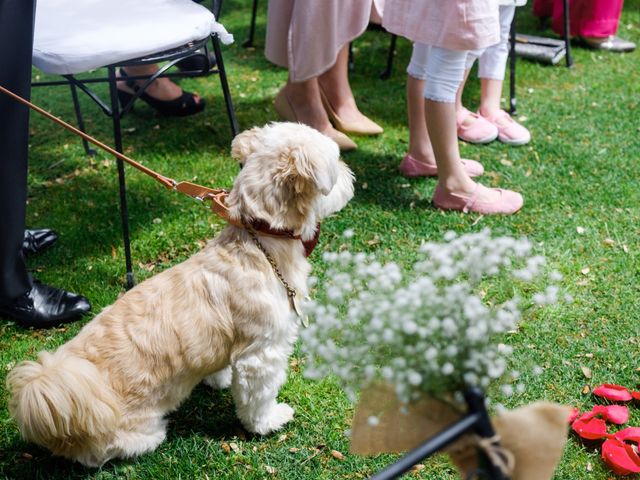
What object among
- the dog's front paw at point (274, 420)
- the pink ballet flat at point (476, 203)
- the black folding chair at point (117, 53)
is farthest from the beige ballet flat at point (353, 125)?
the dog's front paw at point (274, 420)

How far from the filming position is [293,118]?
468 cm

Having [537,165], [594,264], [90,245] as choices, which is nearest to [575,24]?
[537,165]

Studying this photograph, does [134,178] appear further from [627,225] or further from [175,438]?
[627,225]

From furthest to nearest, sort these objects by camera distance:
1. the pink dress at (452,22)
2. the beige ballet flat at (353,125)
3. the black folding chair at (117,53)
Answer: the beige ballet flat at (353,125) < the pink dress at (452,22) < the black folding chair at (117,53)

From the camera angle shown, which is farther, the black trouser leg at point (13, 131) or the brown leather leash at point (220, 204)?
the black trouser leg at point (13, 131)

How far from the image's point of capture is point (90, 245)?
12.2 feet

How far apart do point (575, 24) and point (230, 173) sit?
14.1ft

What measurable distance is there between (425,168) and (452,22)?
1.08 m

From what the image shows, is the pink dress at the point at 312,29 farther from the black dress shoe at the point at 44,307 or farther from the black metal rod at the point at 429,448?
the black metal rod at the point at 429,448

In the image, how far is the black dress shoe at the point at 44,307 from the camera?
120 inches

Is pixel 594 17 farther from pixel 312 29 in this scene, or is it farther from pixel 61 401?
pixel 61 401

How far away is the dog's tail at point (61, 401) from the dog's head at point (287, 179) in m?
0.74

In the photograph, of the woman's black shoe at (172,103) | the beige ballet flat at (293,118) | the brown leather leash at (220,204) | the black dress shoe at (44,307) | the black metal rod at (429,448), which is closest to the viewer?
the black metal rod at (429,448)

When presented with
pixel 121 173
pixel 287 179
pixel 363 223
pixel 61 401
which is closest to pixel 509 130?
pixel 363 223
